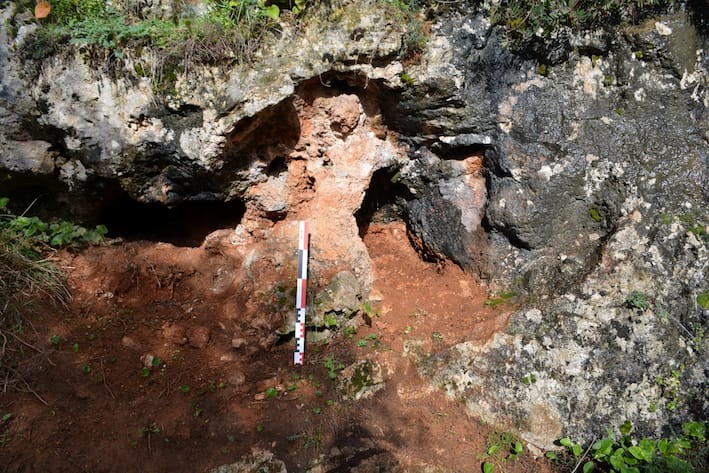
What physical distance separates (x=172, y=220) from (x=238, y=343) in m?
1.52

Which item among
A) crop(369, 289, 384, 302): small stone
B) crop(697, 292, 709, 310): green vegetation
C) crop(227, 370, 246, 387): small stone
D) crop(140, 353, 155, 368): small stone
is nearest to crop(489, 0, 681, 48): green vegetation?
crop(697, 292, 709, 310): green vegetation

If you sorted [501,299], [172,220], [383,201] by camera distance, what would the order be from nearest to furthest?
[501,299] → [172,220] → [383,201]

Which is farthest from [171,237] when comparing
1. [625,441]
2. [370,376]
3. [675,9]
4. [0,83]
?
[675,9]

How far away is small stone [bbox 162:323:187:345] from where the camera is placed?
12.3 ft

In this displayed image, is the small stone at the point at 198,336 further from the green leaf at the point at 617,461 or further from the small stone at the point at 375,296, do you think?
the green leaf at the point at 617,461

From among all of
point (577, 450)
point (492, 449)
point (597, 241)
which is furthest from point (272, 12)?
point (577, 450)

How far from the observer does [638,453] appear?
318 centimetres

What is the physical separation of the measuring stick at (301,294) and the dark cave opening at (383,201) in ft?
2.26

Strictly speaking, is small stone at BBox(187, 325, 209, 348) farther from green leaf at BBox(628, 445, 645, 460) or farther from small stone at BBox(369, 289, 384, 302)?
green leaf at BBox(628, 445, 645, 460)

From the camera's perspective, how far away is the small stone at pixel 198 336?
376 centimetres

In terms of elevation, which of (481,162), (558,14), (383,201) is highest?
(558,14)

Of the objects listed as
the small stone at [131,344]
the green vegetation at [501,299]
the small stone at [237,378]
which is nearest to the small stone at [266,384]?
the small stone at [237,378]

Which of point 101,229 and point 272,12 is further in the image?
point 101,229

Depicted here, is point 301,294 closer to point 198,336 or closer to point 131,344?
point 198,336
